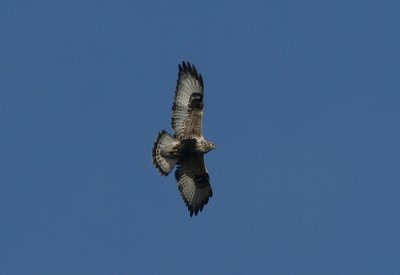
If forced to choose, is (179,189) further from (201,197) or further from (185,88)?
(185,88)

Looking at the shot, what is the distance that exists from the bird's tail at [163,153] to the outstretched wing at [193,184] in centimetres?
58

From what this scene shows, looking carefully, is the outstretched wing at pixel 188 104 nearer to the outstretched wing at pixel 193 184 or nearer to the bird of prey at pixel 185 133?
the bird of prey at pixel 185 133

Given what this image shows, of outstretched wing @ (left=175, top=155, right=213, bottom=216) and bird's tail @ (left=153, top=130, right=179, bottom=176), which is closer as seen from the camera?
bird's tail @ (left=153, top=130, right=179, bottom=176)

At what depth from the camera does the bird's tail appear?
117 ft

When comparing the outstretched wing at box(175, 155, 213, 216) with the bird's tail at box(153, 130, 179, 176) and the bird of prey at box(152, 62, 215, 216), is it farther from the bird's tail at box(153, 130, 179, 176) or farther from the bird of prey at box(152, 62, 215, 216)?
the bird's tail at box(153, 130, 179, 176)

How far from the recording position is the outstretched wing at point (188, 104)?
117 ft

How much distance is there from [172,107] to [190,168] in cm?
186

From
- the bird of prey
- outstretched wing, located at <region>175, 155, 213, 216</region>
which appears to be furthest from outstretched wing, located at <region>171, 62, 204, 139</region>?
outstretched wing, located at <region>175, 155, 213, 216</region>

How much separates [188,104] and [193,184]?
7.86ft

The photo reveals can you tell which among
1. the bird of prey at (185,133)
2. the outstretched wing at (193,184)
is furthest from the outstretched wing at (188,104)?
the outstretched wing at (193,184)

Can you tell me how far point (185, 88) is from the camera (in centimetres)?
3609

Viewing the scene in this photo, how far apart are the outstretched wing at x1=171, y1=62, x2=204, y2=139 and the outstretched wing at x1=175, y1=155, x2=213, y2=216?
3.53ft

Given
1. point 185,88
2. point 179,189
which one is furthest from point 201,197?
point 185,88

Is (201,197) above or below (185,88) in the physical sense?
below
